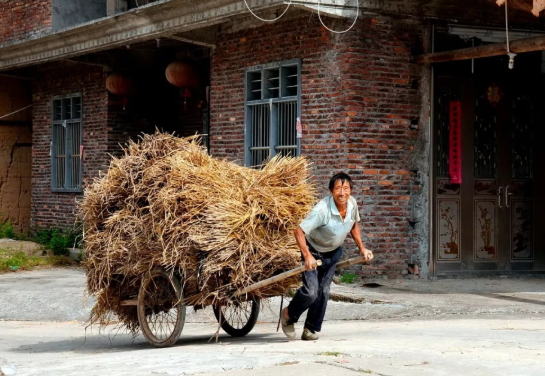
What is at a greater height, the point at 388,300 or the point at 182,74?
the point at 182,74

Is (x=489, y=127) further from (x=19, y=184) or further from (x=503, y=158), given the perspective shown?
(x=19, y=184)

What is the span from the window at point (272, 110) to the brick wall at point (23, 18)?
625cm

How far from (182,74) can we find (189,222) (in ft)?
26.8

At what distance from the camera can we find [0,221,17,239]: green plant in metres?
19.7

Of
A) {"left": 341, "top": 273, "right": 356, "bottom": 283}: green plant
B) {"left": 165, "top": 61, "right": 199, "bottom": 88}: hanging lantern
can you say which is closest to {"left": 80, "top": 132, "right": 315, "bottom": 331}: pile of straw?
{"left": 341, "top": 273, "right": 356, "bottom": 283}: green plant

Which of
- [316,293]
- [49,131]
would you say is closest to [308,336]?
[316,293]

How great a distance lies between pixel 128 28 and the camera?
14984 millimetres

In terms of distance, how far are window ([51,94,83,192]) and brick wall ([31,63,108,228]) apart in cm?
17

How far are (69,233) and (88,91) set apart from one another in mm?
2750

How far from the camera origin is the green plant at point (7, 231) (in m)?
19.7

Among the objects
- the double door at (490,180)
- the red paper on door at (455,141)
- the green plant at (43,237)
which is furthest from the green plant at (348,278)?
the green plant at (43,237)

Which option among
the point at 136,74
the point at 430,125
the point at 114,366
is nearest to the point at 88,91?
the point at 136,74

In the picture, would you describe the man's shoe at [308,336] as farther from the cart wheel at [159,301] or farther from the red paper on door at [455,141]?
the red paper on door at [455,141]

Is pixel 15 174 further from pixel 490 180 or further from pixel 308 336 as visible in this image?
pixel 308 336
